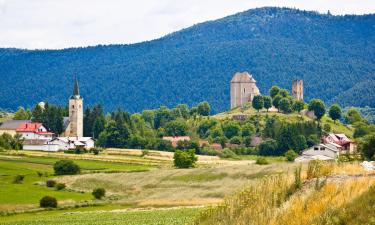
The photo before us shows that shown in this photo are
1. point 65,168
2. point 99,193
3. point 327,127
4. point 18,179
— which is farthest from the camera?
point 327,127

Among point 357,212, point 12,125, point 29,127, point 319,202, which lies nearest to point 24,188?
point 319,202

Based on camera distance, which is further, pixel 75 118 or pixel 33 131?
pixel 75 118

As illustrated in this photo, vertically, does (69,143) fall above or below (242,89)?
below

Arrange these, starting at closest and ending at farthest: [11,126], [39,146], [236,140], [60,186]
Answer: [60,186] < [39,146] < [236,140] < [11,126]

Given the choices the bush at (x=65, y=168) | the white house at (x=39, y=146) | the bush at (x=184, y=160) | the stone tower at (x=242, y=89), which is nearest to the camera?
the bush at (x=65, y=168)

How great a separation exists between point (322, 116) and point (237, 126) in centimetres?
1942

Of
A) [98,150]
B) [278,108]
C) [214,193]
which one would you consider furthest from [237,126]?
[214,193]

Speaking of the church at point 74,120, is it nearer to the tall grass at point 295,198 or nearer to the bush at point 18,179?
the bush at point 18,179

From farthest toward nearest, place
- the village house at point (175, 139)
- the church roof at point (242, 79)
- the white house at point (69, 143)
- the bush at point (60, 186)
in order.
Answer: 1. the church roof at point (242, 79)
2. the village house at point (175, 139)
3. the white house at point (69, 143)
4. the bush at point (60, 186)

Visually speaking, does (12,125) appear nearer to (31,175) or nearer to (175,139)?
(175,139)

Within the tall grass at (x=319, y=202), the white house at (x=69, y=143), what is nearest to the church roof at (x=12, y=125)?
the white house at (x=69, y=143)

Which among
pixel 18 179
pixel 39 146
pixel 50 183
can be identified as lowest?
pixel 50 183

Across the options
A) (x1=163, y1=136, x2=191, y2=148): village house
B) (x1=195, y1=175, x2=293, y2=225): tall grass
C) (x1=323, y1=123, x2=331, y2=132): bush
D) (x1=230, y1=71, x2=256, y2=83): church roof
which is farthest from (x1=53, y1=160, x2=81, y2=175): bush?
(x1=230, y1=71, x2=256, y2=83): church roof

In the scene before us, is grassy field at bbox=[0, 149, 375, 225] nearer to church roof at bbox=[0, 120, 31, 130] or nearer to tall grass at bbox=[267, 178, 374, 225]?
tall grass at bbox=[267, 178, 374, 225]
